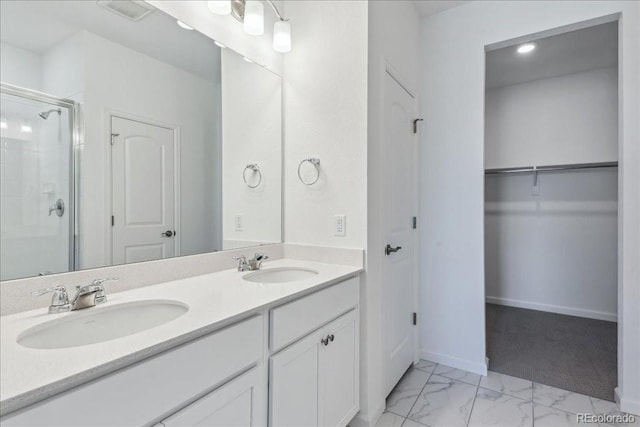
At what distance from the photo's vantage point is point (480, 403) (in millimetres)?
1929

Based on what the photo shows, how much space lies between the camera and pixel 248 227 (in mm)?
1893

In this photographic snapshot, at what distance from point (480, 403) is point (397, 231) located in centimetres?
→ 115

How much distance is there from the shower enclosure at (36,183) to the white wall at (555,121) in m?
3.90

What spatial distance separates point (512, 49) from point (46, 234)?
348cm

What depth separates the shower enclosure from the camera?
3.26ft

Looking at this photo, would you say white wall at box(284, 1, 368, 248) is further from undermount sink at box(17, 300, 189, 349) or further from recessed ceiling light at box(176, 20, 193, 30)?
undermount sink at box(17, 300, 189, 349)

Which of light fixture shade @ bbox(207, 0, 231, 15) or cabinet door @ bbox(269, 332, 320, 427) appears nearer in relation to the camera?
cabinet door @ bbox(269, 332, 320, 427)

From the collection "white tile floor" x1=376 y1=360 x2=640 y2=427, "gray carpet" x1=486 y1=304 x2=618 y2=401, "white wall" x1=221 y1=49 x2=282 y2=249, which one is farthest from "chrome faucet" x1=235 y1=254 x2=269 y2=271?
"gray carpet" x1=486 y1=304 x2=618 y2=401

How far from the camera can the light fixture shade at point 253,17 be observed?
5.35 feet

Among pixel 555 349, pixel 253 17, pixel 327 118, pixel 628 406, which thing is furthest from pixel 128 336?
pixel 555 349

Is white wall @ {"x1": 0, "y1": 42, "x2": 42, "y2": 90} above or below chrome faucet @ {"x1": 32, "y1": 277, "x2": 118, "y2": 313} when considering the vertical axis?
above

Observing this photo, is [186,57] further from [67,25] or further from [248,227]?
[248,227]

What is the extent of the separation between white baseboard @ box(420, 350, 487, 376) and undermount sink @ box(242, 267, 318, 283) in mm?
1400

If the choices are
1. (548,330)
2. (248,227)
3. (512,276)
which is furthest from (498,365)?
(248,227)
